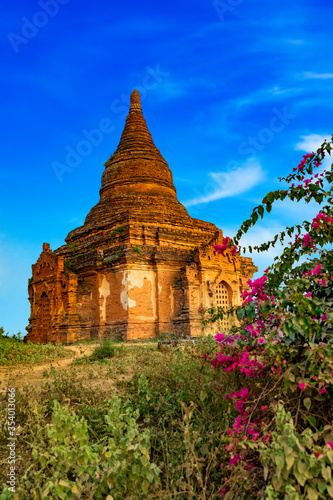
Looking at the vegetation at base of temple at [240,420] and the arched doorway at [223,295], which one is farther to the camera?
the arched doorway at [223,295]

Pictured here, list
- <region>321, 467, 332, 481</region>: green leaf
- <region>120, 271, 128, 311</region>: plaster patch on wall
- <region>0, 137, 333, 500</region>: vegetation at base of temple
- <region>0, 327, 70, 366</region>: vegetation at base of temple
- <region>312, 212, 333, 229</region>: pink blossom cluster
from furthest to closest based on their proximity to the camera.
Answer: <region>120, 271, 128, 311</region>: plaster patch on wall → <region>0, 327, 70, 366</region>: vegetation at base of temple → <region>312, 212, 333, 229</region>: pink blossom cluster → <region>0, 137, 333, 500</region>: vegetation at base of temple → <region>321, 467, 332, 481</region>: green leaf

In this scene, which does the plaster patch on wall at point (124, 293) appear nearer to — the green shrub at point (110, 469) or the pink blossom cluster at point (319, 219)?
the pink blossom cluster at point (319, 219)

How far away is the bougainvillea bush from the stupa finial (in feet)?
69.9

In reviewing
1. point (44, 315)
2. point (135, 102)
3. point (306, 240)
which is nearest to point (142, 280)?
point (44, 315)

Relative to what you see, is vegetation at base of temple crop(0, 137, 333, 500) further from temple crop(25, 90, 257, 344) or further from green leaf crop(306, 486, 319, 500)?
temple crop(25, 90, 257, 344)

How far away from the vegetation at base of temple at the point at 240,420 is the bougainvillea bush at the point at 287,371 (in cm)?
1

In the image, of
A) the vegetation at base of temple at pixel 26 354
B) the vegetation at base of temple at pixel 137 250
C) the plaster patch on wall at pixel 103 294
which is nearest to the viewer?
the vegetation at base of temple at pixel 26 354

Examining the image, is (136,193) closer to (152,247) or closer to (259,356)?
(152,247)

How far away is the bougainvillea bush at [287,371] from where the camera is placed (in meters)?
2.49

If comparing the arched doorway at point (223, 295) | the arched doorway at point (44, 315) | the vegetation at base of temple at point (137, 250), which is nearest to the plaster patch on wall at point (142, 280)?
the vegetation at base of temple at point (137, 250)

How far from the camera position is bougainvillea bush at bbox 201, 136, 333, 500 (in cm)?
249

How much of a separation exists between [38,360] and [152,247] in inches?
302

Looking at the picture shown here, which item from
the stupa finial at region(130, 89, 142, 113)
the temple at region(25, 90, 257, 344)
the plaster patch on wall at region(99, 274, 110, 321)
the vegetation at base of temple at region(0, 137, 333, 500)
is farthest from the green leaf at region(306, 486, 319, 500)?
the stupa finial at region(130, 89, 142, 113)

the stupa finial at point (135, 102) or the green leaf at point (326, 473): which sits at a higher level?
the stupa finial at point (135, 102)
